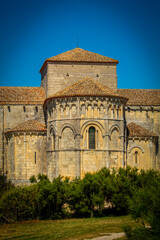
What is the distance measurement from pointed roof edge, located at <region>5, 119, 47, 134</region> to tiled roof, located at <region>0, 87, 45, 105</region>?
2.76 meters

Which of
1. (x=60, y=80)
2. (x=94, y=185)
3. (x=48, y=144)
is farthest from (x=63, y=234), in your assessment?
(x=60, y=80)

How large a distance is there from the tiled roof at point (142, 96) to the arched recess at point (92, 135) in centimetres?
843

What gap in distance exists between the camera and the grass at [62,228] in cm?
2566

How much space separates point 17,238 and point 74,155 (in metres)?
13.3

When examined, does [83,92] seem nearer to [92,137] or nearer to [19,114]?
[92,137]

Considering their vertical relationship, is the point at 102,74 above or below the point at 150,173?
above

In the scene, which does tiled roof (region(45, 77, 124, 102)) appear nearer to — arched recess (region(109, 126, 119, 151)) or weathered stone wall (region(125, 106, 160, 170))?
arched recess (region(109, 126, 119, 151))

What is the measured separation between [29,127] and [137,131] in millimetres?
10142

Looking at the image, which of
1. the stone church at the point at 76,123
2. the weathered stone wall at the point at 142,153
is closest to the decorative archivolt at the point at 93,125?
the stone church at the point at 76,123

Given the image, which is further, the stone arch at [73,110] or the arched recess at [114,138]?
the arched recess at [114,138]

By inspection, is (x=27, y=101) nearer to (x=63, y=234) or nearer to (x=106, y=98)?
(x=106, y=98)

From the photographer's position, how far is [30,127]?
41.8 meters

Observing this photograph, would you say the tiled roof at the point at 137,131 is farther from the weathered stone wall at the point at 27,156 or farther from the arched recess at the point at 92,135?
the weathered stone wall at the point at 27,156

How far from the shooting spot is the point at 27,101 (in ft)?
148
